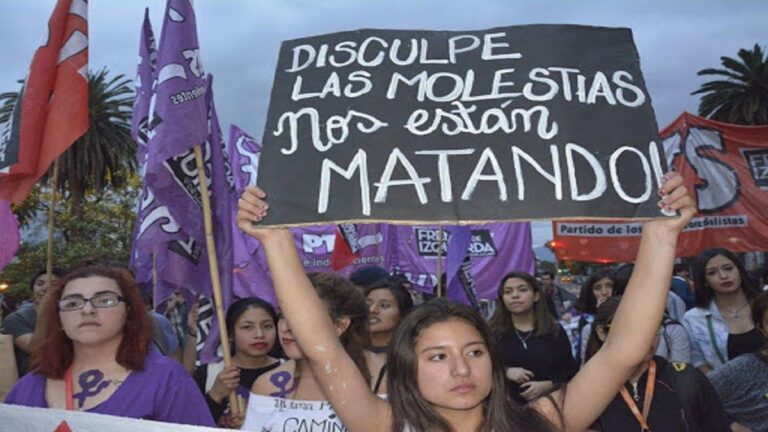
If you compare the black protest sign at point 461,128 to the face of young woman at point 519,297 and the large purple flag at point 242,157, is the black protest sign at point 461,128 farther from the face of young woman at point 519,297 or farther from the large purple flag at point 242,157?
the large purple flag at point 242,157

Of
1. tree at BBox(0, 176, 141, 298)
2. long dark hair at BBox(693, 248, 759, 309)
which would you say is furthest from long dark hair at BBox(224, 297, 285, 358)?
tree at BBox(0, 176, 141, 298)

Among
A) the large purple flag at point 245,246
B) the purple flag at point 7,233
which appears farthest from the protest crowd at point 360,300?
the large purple flag at point 245,246

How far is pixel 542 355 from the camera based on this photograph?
5008 mm

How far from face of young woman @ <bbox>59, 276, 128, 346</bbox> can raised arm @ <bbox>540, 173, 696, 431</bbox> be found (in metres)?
1.71

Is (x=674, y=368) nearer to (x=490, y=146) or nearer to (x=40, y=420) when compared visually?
(x=490, y=146)

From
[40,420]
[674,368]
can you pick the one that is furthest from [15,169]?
[674,368]

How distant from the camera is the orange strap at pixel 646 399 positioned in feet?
10.4

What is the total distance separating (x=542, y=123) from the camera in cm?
269

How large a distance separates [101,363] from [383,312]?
1968mm

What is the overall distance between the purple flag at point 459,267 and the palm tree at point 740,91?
31500mm

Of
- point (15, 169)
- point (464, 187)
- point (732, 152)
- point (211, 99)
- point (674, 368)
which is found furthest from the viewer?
point (732, 152)

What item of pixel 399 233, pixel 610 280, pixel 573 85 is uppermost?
pixel 399 233

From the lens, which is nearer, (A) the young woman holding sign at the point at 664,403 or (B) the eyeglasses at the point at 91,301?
(B) the eyeglasses at the point at 91,301

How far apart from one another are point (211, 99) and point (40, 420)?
103 inches
